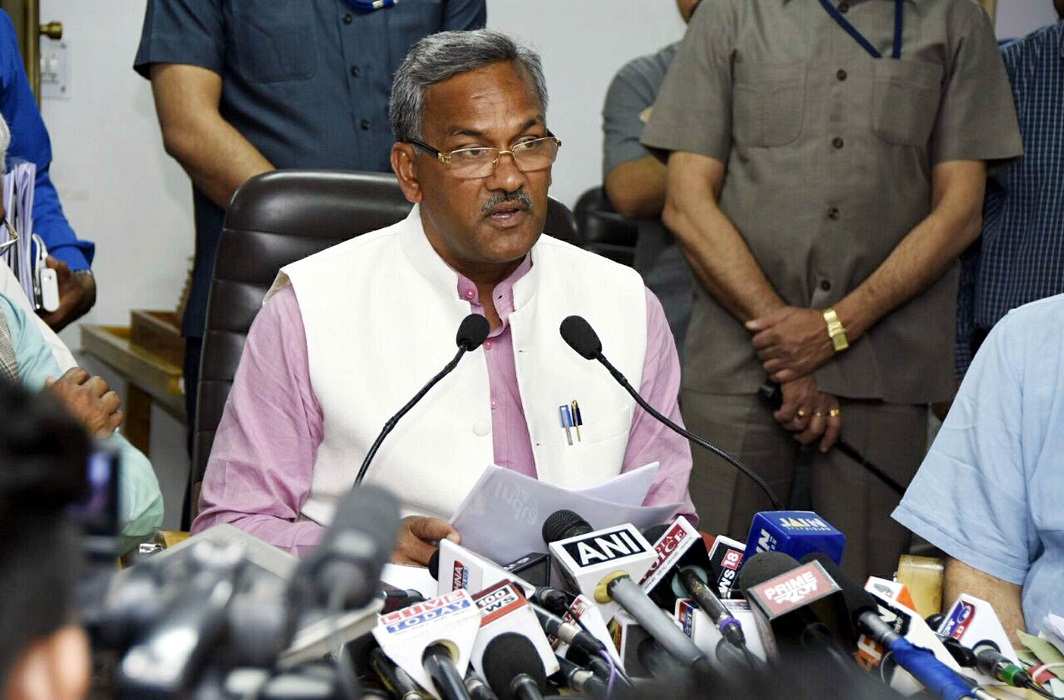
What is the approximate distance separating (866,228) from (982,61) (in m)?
0.45

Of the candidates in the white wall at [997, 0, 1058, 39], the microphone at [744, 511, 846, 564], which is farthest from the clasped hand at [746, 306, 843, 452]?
the white wall at [997, 0, 1058, 39]

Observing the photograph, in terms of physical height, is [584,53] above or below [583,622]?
above

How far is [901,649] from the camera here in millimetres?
963

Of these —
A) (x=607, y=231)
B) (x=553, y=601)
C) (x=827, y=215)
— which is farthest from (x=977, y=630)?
(x=607, y=231)

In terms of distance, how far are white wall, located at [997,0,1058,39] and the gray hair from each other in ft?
10.6

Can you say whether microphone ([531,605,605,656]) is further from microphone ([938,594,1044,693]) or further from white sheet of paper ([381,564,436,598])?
microphone ([938,594,1044,693])

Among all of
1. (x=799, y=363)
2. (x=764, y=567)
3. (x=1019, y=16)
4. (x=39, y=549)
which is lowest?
(x=799, y=363)

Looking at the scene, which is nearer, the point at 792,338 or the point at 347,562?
the point at 347,562

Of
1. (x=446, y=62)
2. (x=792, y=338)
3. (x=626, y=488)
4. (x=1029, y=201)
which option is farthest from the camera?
(x=1029, y=201)

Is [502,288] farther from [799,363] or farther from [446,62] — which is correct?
[799,363]

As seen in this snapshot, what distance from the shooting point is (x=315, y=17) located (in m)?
2.62

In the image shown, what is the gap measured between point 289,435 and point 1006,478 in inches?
39.4

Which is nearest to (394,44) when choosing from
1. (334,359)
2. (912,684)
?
(334,359)

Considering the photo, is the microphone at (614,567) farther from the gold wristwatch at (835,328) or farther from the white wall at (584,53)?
the white wall at (584,53)
